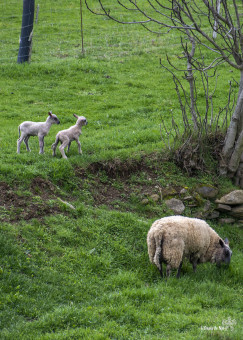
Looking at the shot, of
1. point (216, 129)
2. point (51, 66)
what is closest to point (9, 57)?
point (51, 66)

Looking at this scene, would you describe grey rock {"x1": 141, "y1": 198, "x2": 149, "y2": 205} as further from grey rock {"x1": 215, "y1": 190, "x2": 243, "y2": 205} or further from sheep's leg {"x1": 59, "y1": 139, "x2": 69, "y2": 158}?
sheep's leg {"x1": 59, "y1": 139, "x2": 69, "y2": 158}

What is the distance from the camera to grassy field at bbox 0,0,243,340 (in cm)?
671

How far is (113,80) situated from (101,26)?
29.5 feet

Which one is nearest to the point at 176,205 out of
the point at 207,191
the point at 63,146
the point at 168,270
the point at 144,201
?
the point at 144,201

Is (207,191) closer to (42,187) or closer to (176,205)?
(176,205)

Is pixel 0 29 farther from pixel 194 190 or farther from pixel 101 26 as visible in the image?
pixel 194 190

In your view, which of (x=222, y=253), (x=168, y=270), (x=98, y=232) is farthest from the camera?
(x=98, y=232)

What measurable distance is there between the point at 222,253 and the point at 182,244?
3.72 ft

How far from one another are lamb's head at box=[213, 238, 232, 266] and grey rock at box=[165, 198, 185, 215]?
1.87m

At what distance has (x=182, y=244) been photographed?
8.20 m

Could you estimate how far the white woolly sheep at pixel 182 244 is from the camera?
8070 millimetres

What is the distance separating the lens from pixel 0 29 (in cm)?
2662

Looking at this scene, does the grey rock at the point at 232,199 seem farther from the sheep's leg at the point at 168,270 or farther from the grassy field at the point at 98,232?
the sheep's leg at the point at 168,270

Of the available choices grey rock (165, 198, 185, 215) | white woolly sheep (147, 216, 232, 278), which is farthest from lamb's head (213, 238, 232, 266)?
grey rock (165, 198, 185, 215)
